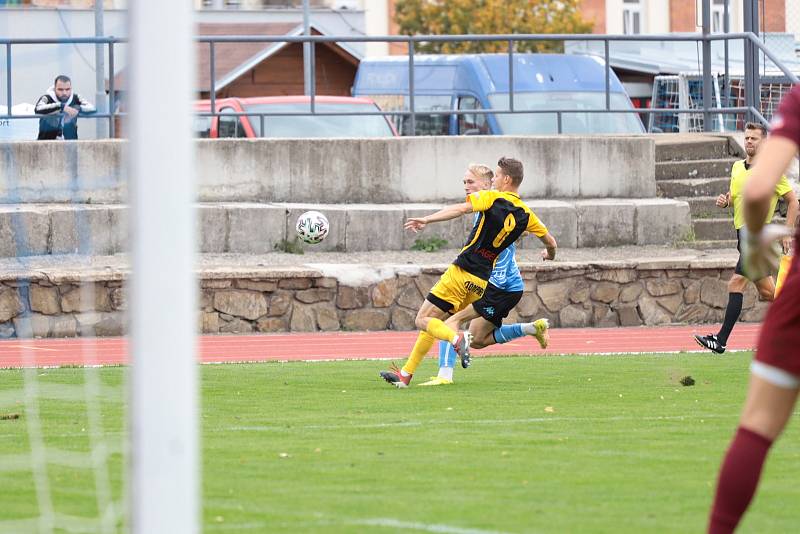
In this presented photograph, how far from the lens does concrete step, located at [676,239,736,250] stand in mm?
19547

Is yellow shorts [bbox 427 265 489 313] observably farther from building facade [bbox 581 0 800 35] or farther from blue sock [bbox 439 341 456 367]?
building facade [bbox 581 0 800 35]

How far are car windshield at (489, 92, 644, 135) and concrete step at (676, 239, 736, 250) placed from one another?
321cm

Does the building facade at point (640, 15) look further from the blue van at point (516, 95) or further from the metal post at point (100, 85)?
the metal post at point (100, 85)

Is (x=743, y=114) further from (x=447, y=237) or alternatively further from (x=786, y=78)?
(x=447, y=237)

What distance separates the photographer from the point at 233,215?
18.6 metres

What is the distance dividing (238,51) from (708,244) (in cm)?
1899

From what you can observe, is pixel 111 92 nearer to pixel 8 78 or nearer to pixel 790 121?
pixel 8 78

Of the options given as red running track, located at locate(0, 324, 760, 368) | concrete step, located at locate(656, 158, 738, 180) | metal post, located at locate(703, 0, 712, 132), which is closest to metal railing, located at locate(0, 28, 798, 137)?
metal post, located at locate(703, 0, 712, 132)

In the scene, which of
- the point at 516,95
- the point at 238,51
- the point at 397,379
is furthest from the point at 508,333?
the point at 238,51

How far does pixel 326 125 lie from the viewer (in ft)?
70.7

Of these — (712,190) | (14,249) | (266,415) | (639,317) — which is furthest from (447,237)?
(266,415)

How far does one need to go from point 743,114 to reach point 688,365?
9774mm

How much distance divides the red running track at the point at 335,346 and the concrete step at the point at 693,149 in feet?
13.5

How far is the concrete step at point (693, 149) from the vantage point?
70.7 ft
